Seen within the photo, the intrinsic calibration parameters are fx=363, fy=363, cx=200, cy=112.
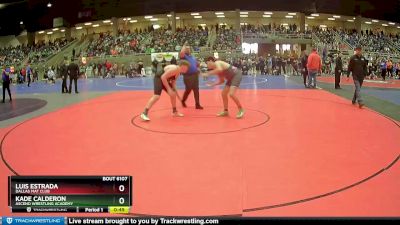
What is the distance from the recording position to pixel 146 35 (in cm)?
3522

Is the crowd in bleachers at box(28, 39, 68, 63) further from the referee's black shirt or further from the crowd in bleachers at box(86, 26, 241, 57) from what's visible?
the referee's black shirt

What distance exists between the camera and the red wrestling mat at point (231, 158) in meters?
3.10

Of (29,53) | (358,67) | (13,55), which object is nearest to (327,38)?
(358,67)

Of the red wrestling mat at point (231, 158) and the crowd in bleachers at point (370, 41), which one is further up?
the crowd in bleachers at point (370, 41)

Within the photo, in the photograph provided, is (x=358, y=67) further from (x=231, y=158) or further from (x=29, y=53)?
(x=29, y=53)

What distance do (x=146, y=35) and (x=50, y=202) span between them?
113ft
